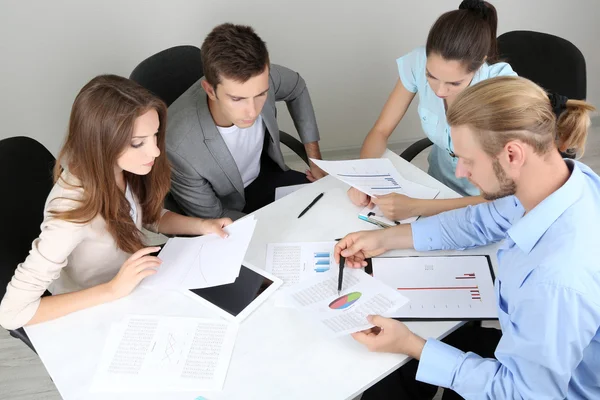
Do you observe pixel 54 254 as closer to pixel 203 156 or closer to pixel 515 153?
pixel 203 156

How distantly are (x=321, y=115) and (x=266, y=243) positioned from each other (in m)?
1.61

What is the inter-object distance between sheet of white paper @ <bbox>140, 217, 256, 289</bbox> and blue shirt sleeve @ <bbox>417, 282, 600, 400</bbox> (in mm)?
551

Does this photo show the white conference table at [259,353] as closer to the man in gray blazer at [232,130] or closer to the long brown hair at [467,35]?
the man in gray blazer at [232,130]

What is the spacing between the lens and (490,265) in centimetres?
145

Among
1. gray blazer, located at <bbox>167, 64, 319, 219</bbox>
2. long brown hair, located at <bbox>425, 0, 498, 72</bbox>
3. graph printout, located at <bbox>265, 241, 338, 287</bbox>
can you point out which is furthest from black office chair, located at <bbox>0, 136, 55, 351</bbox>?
long brown hair, located at <bbox>425, 0, 498, 72</bbox>

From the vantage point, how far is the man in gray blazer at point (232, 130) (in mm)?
1662

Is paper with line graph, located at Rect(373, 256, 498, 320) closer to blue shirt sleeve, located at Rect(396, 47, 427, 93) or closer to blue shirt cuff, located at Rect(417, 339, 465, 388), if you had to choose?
blue shirt cuff, located at Rect(417, 339, 465, 388)

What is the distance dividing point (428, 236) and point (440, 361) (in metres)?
0.39

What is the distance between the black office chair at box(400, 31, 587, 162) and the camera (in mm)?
1926

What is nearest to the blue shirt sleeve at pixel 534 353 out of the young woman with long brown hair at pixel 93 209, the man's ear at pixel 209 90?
the young woman with long brown hair at pixel 93 209

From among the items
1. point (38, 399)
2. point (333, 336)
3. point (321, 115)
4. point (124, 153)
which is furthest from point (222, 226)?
point (321, 115)

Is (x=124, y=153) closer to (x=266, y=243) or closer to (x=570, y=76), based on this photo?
(x=266, y=243)

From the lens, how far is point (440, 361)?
3.99ft

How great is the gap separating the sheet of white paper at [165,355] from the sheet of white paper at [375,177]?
2.02 ft
